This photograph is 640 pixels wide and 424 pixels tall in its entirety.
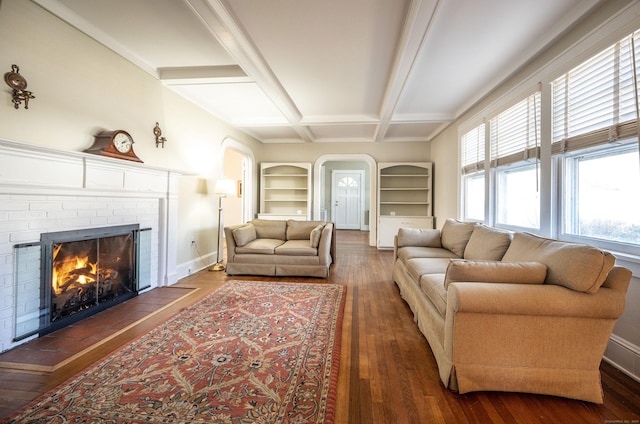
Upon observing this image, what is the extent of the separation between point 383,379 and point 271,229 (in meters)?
3.13

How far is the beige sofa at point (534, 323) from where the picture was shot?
140cm

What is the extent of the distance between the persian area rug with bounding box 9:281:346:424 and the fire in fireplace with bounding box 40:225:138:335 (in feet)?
2.71

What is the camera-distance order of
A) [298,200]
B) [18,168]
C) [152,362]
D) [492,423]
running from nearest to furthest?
[492,423], [152,362], [18,168], [298,200]

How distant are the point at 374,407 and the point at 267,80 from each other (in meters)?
3.33

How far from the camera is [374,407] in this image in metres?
1.41

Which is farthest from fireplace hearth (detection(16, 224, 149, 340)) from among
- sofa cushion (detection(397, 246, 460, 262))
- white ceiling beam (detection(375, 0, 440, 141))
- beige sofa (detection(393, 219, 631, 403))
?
white ceiling beam (detection(375, 0, 440, 141))

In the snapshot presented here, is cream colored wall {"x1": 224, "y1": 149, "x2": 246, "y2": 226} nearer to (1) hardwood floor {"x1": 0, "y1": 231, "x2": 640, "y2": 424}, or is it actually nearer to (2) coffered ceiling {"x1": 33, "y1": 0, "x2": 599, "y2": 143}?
(2) coffered ceiling {"x1": 33, "y1": 0, "x2": 599, "y2": 143}

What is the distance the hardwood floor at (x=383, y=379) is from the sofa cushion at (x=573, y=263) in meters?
0.66

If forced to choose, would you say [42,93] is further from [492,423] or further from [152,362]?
[492,423]

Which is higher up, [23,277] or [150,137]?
[150,137]

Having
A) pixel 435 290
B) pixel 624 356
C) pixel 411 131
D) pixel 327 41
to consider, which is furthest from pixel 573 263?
→ pixel 411 131

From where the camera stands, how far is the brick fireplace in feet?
6.22

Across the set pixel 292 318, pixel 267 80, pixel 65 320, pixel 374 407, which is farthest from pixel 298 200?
pixel 374 407

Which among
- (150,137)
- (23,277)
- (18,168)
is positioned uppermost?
(150,137)
